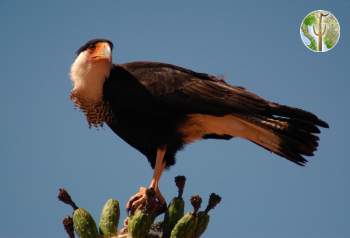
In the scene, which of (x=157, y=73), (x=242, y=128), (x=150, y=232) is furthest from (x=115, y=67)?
(x=150, y=232)

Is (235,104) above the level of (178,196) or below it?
above

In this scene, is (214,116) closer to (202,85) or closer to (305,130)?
(202,85)

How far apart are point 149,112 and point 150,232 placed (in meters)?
1.39

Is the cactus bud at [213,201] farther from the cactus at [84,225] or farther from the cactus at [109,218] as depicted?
the cactus at [84,225]

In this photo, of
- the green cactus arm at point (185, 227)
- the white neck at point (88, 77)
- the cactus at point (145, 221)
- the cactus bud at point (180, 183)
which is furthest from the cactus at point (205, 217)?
the white neck at point (88, 77)

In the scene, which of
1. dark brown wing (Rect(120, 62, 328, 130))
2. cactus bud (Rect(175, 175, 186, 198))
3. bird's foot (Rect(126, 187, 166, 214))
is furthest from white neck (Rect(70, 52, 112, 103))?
cactus bud (Rect(175, 175, 186, 198))

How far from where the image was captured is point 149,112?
228 inches

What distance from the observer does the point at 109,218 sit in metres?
4.76

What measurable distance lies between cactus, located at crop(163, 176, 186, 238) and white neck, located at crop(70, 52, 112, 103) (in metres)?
1.41

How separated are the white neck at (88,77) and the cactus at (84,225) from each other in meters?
1.58

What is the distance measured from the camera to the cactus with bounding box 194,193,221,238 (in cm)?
474

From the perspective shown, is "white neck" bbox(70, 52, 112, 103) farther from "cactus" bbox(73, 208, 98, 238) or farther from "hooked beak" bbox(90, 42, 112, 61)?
"cactus" bbox(73, 208, 98, 238)

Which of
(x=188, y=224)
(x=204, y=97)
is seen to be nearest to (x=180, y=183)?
(x=188, y=224)

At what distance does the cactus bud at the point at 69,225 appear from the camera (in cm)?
461
